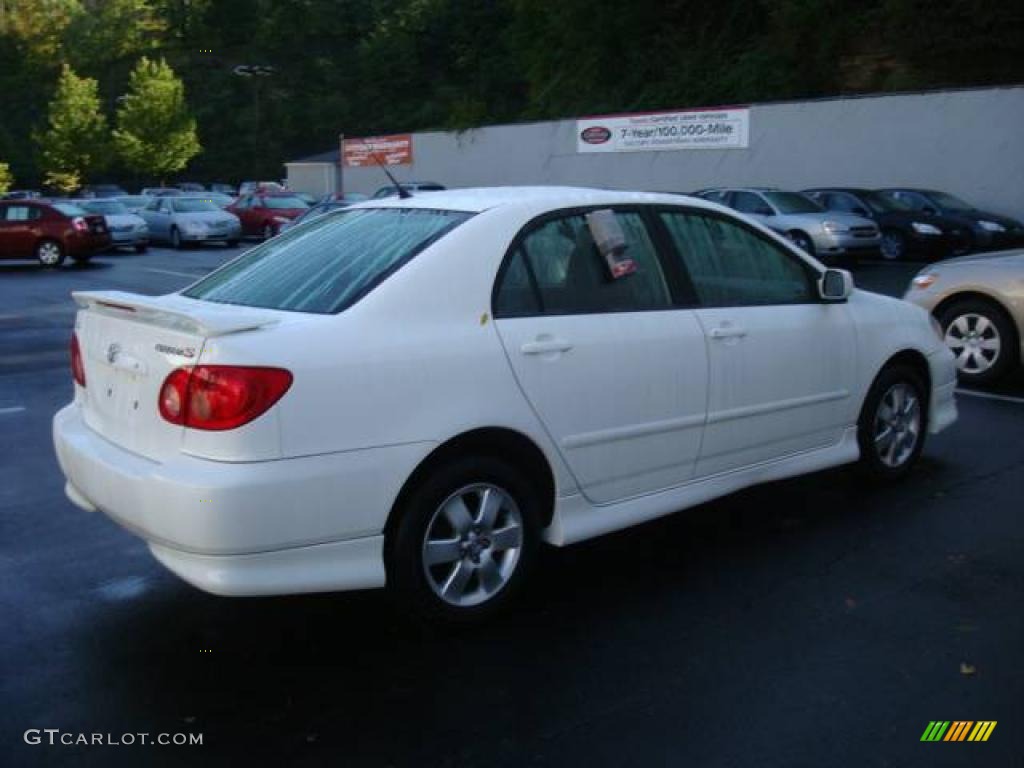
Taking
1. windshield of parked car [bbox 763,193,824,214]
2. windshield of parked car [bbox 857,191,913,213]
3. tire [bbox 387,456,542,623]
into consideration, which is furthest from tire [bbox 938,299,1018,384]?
windshield of parked car [bbox 857,191,913,213]

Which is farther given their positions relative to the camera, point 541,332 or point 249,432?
point 541,332

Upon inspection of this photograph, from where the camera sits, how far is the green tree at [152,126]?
219 feet

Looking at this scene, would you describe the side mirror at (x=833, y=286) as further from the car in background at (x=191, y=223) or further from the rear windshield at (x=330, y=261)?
the car in background at (x=191, y=223)

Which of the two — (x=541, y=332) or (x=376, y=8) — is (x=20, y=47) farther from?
(x=541, y=332)

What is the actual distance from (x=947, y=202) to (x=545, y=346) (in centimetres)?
2109

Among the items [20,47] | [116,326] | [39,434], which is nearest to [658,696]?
[116,326]

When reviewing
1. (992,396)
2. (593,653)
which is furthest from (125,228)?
(593,653)

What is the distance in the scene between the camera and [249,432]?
3.40 meters

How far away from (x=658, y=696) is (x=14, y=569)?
284cm

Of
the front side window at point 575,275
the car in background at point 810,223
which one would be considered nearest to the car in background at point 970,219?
the car in background at point 810,223

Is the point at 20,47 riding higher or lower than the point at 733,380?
higher

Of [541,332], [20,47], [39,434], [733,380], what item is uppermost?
[20,47]

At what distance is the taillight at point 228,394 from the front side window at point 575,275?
1001 mm

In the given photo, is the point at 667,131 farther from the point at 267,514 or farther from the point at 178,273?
the point at 267,514
